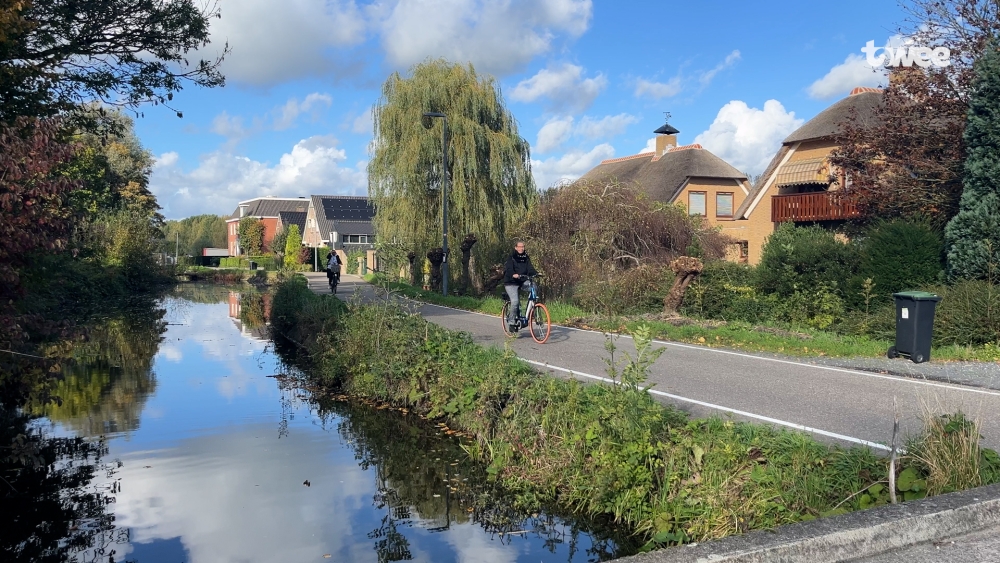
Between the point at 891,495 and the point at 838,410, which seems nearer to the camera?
the point at 891,495

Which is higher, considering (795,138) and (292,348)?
(795,138)

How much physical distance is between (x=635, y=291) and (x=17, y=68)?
1363 centimetres

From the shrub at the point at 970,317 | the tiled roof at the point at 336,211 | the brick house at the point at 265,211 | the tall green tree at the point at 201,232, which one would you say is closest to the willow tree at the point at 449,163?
the shrub at the point at 970,317

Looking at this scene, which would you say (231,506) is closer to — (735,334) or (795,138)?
(735,334)

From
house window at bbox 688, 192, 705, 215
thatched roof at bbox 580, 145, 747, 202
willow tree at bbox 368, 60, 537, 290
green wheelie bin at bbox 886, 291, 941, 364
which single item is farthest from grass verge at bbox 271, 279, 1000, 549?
A: house window at bbox 688, 192, 705, 215

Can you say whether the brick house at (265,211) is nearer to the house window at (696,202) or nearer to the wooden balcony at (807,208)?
the house window at (696,202)

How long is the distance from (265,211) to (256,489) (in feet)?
358

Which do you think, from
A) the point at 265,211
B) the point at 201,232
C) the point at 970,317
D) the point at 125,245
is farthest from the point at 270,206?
the point at 970,317

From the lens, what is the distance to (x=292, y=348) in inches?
800

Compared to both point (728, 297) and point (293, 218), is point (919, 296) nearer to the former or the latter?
point (728, 297)

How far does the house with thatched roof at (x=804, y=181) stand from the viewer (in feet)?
97.8

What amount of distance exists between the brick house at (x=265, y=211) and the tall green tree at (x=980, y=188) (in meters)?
96.8

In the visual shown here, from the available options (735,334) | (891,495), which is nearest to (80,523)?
(891,495)

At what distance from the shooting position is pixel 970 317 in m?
13.5
